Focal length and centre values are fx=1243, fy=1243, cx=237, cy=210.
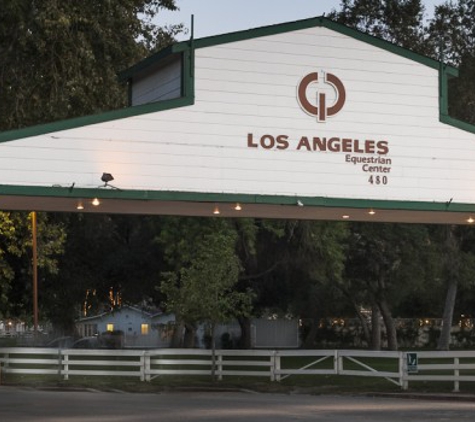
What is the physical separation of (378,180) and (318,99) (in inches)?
80.6

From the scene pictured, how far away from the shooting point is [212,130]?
23.9 m

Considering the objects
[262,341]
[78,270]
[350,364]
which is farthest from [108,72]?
[262,341]

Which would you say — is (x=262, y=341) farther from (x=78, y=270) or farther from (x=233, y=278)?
(x=233, y=278)

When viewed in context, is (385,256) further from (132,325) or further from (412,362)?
(132,325)

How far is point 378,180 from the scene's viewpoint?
2498 cm

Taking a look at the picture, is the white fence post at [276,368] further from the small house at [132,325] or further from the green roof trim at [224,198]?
the small house at [132,325]

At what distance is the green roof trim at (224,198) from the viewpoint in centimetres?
2266

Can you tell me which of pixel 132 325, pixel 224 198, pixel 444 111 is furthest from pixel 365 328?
pixel 224 198

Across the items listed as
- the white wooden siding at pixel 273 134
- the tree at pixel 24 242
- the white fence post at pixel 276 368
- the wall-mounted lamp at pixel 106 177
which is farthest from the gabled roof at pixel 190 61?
the tree at pixel 24 242

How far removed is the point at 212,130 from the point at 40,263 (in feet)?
56.8

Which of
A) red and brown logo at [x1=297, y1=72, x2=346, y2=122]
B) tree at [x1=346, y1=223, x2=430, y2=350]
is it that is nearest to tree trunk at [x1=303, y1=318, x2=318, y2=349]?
tree at [x1=346, y1=223, x2=430, y2=350]

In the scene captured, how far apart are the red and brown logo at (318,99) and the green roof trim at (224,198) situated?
66.6 inches

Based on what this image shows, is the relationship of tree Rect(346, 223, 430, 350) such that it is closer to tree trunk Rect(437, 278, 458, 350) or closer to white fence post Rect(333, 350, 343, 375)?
tree trunk Rect(437, 278, 458, 350)

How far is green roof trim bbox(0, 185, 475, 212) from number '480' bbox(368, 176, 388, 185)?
365 millimetres
